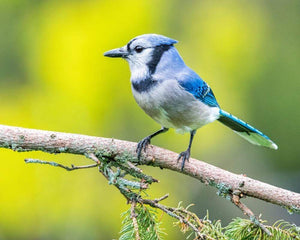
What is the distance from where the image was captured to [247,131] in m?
2.96

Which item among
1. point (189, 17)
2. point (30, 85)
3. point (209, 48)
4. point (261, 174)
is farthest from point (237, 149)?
point (30, 85)

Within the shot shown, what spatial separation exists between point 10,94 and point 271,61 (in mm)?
3102

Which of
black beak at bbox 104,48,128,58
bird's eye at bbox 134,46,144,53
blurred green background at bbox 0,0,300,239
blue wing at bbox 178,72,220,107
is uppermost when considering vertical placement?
bird's eye at bbox 134,46,144,53

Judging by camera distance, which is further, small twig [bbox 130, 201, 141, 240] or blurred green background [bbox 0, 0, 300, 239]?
blurred green background [bbox 0, 0, 300, 239]

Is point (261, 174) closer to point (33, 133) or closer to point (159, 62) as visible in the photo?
point (159, 62)

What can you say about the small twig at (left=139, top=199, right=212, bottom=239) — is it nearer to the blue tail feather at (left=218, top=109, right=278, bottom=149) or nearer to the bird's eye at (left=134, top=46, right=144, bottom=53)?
the bird's eye at (left=134, top=46, right=144, bottom=53)

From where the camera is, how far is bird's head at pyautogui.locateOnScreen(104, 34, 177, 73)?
105 inches

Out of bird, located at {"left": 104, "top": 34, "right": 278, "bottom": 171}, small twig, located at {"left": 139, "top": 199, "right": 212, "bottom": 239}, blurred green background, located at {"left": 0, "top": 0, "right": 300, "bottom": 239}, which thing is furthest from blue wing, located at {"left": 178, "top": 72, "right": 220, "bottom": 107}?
blurred green background, located at {"left": 0, "top": 0, "right": 300, "bottom": 239}

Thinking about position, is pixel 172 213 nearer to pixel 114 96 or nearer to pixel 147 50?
pixel 147 50

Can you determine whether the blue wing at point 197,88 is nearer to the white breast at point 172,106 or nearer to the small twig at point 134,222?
the white breast at point 172,106

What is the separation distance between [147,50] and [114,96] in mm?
1998

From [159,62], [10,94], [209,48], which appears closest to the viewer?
[159,62]

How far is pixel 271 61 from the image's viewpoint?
251 inches

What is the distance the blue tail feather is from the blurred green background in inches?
60.9
